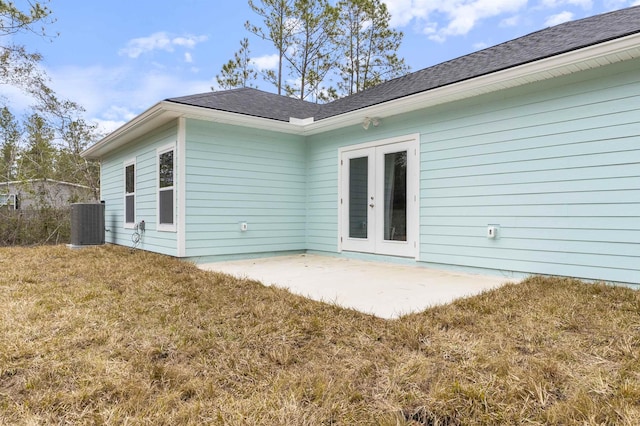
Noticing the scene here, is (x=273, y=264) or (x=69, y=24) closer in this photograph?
(x=273, y=264)

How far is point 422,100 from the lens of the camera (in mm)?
4926

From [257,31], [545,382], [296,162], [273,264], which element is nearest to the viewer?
[545,382]

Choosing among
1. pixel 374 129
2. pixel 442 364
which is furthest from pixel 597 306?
pixel 374 129

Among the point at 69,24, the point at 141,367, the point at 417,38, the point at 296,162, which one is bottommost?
the point at 141,367

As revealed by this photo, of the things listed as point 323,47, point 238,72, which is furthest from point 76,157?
point 323,47

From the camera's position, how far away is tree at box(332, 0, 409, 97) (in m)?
15.4

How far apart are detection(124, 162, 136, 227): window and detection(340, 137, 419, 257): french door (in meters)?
4.36

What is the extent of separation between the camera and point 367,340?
2430 mm

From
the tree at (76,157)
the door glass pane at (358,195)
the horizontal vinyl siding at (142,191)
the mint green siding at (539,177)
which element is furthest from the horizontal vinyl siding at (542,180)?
the tree at (76,157)

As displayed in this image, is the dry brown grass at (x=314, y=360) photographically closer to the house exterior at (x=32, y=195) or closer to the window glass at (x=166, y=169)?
the window glass at (x=166, y=169)

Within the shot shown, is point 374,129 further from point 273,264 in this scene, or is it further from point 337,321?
point 337,321

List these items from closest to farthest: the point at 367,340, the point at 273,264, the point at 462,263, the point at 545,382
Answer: the point at 545,382
the point at 367,340
the point at 462,263
the point at 273,264

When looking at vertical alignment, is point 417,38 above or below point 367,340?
above

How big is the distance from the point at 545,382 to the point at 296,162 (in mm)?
5757
